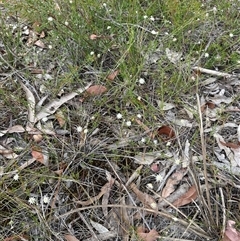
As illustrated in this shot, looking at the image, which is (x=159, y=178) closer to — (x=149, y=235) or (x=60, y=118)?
(x=149, y=235)

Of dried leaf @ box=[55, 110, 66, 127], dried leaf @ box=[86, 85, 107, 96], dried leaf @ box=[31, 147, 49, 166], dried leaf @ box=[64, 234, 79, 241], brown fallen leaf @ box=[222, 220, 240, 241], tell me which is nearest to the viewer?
brown fallen leaf @ box=[222, 220, 240, 241]

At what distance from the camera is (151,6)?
2494mm

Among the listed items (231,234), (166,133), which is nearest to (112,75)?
(166,133)

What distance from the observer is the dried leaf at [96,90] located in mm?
2117

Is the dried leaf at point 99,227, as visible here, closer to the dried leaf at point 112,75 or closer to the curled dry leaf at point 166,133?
the curled dry leaf at point 166,133

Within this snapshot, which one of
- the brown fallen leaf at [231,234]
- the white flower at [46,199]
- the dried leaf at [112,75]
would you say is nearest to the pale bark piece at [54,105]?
the dried leaf at [112,75]

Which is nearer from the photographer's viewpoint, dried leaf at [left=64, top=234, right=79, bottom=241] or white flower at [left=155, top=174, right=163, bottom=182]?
dried leaf at [left=64, top=234, right=79, bottom=241]

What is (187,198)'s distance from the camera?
5.50 feet

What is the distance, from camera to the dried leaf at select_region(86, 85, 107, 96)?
212 cm

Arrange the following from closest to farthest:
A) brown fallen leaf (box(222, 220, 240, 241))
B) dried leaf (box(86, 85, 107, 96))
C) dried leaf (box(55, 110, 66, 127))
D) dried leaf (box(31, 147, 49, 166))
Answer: brown fallen leaf (box(222, 220, 240, 241)), dried leaf (box(31, 147, 49, 166)), dried leaf (box(55, 110, 66, 127)), dried leaf (box(86, 85, 107, 96))

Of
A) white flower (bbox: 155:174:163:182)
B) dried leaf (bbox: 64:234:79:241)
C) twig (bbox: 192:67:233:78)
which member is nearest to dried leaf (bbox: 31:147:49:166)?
dried leaf (bbox: 64:234:79:241)

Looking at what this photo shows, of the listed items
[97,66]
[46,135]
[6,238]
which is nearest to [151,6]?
[97,66]

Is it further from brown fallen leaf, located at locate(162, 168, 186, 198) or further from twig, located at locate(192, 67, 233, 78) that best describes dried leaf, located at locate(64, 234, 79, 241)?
twig, located at locate(192, 67, 233, 78)

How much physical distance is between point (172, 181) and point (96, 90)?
0.66 metres
